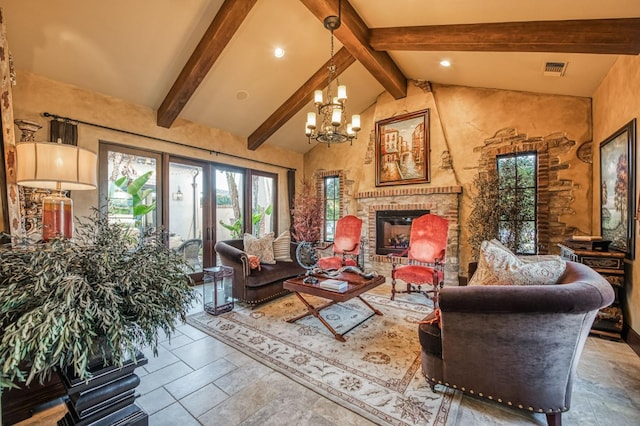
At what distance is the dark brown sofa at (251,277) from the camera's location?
12.2ft

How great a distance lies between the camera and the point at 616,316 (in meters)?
2.81

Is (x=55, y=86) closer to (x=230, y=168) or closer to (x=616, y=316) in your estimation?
(x=230, y=168)

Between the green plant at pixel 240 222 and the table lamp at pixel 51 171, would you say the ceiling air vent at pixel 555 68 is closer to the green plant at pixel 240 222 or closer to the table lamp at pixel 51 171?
the table lamp at pixel 51 171

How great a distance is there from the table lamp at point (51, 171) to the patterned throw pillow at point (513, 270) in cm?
285

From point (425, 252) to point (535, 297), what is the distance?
2873mm

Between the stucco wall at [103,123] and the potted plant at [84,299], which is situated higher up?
the stucco wall at [103,123]

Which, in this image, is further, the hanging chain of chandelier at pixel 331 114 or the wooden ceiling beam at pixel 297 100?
the wooden ceiling beam at pixel 297 100

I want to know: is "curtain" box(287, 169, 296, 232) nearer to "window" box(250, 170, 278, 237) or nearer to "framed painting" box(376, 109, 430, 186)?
"window" box(250, 170, 278, 237)

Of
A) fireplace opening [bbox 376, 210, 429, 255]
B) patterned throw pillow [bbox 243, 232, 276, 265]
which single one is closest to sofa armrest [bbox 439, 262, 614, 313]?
patterned throw pillow [bbox 243, 232, 276, 265]

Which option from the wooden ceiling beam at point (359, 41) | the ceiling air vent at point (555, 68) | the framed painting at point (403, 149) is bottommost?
the framed painting at point (403, 149)

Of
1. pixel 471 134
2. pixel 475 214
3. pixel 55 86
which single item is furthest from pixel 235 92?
pixel 475 214

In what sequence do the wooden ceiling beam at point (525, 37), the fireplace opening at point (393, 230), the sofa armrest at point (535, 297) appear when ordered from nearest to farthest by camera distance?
1. the sofa armrest at point (535, 297)
2. the wooden ceiling beam at point (525, 37)
3. the fireplace opening at point (393, 230)

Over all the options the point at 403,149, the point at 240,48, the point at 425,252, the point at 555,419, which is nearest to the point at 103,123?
the point at 240,48

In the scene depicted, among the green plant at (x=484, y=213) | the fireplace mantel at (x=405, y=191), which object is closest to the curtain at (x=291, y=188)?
the fireplace mantel at (x=405, y=191)
